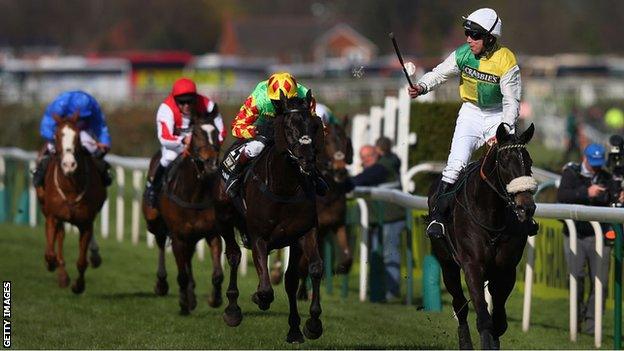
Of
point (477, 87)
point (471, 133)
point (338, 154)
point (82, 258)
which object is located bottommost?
point (82, 258)

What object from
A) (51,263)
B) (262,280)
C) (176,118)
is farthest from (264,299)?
(51,263)

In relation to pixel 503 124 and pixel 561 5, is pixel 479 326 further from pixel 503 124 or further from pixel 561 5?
pixel 561 5

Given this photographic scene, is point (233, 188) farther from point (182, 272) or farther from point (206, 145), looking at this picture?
point (182, 272)

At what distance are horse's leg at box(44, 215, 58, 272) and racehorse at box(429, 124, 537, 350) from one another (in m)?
4.97

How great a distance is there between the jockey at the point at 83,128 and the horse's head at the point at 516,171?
5.82m

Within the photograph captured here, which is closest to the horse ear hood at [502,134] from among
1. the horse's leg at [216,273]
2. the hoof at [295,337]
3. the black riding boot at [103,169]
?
the hoof at [295,337]

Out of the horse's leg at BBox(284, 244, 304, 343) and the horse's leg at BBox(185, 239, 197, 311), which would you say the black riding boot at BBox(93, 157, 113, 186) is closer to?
the horse's leg at BBox(185, 239, 197, 311)

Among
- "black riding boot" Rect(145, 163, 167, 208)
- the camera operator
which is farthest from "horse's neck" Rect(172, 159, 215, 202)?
the camera operator

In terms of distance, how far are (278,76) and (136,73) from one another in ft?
214

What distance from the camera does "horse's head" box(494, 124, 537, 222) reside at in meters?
8.10

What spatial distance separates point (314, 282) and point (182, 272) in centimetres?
256

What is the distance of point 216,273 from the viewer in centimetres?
1147

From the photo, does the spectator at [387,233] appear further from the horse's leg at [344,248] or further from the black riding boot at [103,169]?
the black riding boot at [103,169]

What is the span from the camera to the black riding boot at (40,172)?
44.7ft
